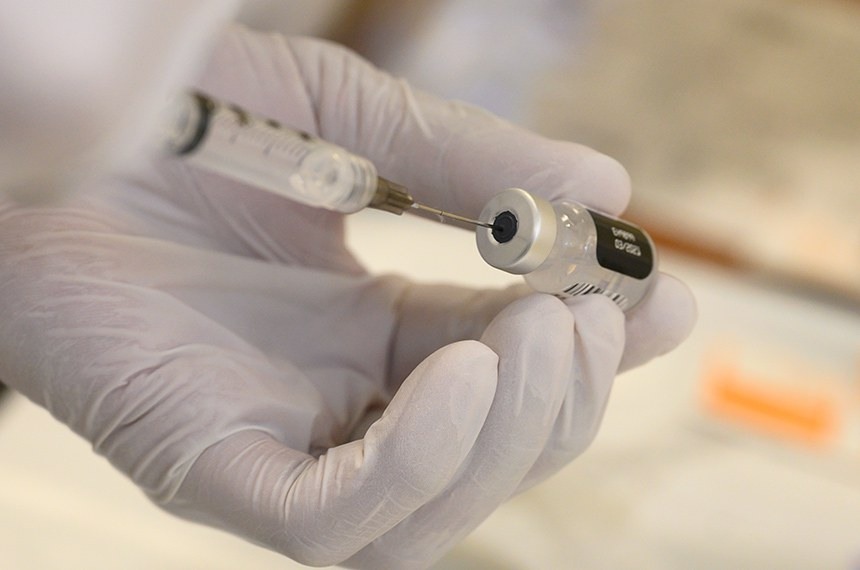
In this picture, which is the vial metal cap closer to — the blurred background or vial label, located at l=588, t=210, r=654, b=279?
vial label, located at l=588, t=210, r=654, b=279

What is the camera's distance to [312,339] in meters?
0.79

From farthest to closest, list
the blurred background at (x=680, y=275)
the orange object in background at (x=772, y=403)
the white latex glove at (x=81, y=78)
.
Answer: the orange object in background at (x=772, y=403) → the blurred background at (x=680, y=275) → the white latex glove at (x=81, y=78)

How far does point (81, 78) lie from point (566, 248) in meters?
0.36

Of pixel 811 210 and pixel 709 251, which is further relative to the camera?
pixel 811 210

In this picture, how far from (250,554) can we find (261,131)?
49 cm

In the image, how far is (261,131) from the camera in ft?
2.00

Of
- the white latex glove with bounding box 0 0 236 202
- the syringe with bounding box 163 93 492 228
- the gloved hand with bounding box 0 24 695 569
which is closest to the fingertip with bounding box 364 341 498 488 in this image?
the gloved hand with bounding box 0 24 695 569

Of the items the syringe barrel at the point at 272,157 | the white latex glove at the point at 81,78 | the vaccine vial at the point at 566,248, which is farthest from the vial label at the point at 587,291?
the white latex glove at the point at 81,78

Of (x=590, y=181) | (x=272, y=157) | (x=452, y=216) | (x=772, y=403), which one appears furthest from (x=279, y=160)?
(x=772, y=403)

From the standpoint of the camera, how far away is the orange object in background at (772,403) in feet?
3.67

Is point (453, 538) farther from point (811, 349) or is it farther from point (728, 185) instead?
point (728, 185)

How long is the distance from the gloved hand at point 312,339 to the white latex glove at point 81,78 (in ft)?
0.85

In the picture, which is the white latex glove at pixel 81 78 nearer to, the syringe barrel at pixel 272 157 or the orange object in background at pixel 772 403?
the syringe barrel at pixel 272 157

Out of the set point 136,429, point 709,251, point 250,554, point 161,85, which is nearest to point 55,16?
point 161,85
